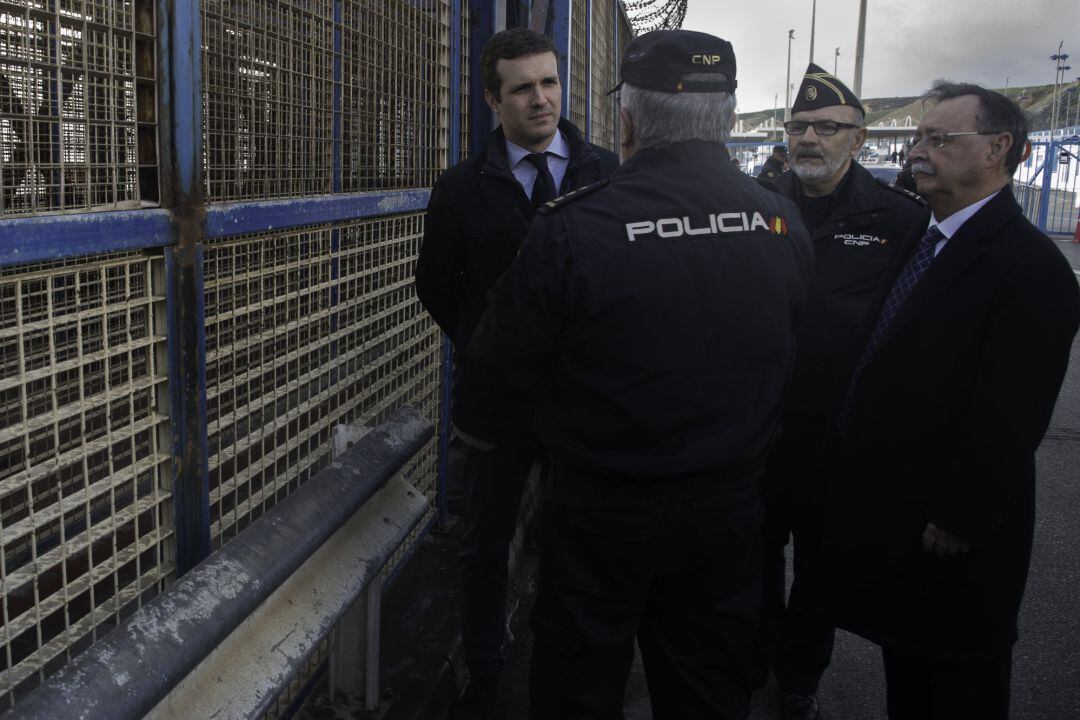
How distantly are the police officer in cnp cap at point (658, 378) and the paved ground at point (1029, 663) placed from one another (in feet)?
3.63

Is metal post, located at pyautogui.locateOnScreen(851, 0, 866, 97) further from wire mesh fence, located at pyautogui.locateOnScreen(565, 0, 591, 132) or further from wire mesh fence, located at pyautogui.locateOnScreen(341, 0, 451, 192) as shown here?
wire mesh fence, located at pyautogui.locateOnScreen(341, 0, 451, 192)

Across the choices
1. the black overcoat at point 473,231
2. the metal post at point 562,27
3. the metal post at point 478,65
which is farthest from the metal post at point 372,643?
the metal post at point 562,27

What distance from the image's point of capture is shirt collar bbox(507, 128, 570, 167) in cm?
334

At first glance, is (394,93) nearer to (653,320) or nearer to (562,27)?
(653,320)

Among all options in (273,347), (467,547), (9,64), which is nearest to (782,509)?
(467,547)

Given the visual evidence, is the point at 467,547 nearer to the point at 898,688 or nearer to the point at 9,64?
the point at 898,688

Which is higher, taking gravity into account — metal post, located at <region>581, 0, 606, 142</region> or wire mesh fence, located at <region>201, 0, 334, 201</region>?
metal post, located at <region>581, 0, 606, 142</region>

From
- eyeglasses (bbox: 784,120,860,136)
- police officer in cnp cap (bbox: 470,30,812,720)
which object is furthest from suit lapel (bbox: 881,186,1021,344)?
eyeglasses (bbox: 784,120,860,136)

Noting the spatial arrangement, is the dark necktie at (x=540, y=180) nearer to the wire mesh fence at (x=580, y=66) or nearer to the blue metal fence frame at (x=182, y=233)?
the blue metal fence frame at (x=182, y=233)

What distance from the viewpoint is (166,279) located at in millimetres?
1994

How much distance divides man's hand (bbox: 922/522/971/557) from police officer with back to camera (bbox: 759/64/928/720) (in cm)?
73

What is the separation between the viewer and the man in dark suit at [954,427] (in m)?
2.47

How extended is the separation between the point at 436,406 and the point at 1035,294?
244cm

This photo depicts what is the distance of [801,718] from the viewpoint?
3492 mm
